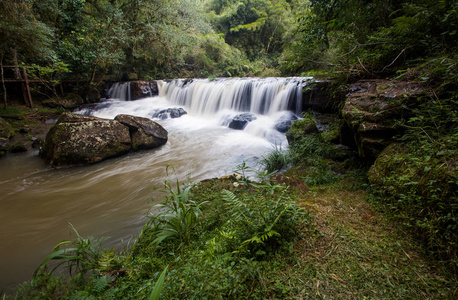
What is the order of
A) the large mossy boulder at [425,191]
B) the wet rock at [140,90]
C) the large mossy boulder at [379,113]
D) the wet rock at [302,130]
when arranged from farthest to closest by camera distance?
the wet rock at [140,90] → the wet rock at [302,130] → the large mossy boulder at [379,113] → the large mossy boulder at [425,191]

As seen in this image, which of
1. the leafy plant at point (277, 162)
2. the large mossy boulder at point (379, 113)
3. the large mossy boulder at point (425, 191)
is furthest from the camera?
the leafy plant at point (277, 162)

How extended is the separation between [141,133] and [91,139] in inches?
60.4

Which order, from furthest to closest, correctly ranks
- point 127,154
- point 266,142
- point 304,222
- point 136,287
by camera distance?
point 266,142
point 127,154
point 304,222
point 136,287

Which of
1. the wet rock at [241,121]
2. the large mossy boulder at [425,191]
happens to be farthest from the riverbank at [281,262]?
the wet rock at [241,121]

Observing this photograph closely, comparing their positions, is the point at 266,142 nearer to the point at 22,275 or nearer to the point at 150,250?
the point at 150,250

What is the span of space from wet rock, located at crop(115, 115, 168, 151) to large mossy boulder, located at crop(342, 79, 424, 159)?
6242mm

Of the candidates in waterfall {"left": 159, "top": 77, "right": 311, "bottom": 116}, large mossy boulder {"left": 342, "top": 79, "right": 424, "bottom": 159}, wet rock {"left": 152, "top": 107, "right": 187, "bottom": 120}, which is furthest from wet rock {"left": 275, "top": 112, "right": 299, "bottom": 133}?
wet rock {"left": 152, "top": 107, "right": 187, "bottom": 120}

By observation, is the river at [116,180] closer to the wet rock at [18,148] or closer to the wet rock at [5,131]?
the wet rock at [18,148]

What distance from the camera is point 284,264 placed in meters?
1.49

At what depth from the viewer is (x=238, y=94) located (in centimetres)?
1127

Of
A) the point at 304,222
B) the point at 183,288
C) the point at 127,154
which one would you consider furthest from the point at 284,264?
the point at 127,154

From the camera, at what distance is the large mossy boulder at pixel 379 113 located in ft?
8.96

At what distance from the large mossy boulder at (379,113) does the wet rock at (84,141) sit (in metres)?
6.61

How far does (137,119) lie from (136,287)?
22.5ft
